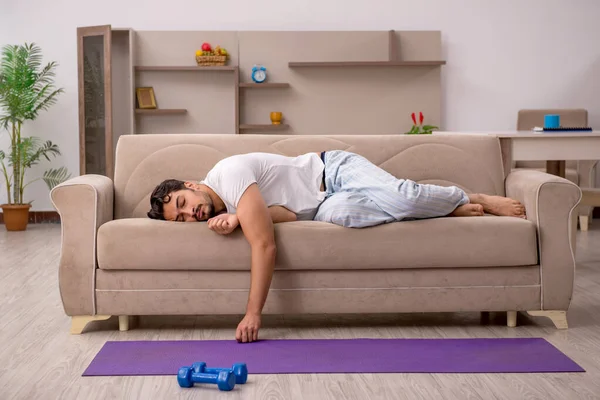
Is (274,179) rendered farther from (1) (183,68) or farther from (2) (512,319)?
(1) (183,68)

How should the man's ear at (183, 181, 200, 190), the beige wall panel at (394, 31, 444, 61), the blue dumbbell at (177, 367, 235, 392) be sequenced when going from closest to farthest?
the blue dumbbell at (177, 367, 235, 392), the man's ear at (183, 181, 200, 190), the beige wall panel at (394, 31, 444, 61)

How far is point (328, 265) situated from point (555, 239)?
2.85 feet

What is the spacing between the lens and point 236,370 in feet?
7.39

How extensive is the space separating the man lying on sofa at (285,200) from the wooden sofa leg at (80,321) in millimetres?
434

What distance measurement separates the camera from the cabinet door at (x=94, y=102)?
638 cm

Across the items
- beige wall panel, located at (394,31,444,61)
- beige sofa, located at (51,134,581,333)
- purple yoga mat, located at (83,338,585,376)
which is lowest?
purple yoga mat, located at (83,338,585,376)

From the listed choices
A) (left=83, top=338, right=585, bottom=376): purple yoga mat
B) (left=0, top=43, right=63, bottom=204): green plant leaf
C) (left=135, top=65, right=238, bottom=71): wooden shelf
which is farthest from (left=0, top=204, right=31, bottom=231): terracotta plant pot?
(left=83, top=338, right=585, bottom=376): purple yoga mat

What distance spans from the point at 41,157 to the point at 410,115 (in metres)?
3.30

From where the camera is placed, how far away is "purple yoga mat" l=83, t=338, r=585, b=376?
2.41m

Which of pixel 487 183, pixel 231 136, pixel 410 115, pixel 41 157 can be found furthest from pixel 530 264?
pixel 41 157

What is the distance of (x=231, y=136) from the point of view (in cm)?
345

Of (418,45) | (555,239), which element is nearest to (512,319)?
(555,239)

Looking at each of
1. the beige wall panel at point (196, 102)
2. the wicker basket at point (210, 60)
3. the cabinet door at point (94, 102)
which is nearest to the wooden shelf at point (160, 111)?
the beige wall panel at point (196, 102)

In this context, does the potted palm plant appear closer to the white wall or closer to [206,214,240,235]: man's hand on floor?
the white wall
